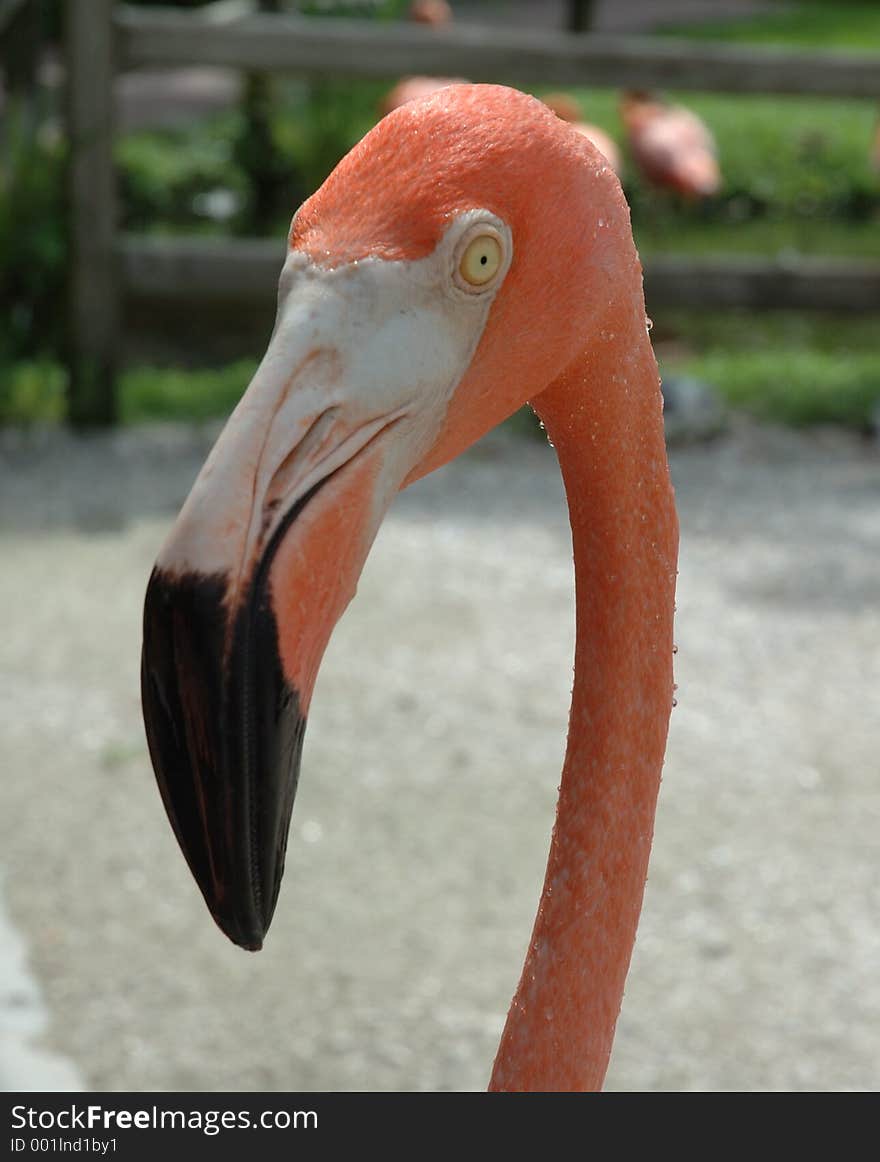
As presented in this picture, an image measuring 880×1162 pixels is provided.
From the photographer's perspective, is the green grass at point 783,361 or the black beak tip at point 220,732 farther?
the green grass at point 783,361

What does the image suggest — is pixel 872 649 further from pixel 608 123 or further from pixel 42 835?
pixel 608 123

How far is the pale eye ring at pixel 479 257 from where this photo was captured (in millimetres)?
1162

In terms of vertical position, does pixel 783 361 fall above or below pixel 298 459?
below

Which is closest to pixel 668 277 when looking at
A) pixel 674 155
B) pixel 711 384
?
pixel 711 384

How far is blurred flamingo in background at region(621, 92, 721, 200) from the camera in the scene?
927 cm

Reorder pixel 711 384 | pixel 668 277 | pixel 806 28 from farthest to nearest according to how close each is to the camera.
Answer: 1. pixel 806 28
2. pixel 711 384
3. pixel 668 277

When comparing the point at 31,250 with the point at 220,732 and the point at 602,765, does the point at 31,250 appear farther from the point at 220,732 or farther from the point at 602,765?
the point at 220,732

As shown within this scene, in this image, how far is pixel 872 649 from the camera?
4.55 meters

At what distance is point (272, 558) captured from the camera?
108 cm

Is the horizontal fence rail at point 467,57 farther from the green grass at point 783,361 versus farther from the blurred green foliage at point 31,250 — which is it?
the green grass at point 783,361

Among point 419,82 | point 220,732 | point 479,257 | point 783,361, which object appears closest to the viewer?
point 220,732

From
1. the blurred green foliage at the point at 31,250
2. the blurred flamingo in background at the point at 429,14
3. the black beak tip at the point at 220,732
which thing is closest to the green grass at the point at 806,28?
the blurred flamingo in background at the point at 429,14

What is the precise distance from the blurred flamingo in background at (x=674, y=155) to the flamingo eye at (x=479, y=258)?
27.6ft

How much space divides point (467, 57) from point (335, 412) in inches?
197
